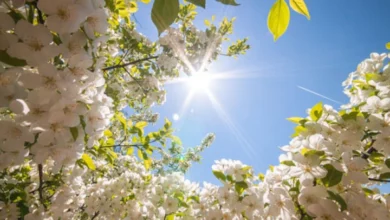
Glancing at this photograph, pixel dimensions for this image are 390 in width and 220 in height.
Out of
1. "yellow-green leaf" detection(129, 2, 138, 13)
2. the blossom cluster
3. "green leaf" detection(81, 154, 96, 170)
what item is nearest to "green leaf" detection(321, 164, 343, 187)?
the blossom cluster

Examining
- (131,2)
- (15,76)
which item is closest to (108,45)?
(131,2)

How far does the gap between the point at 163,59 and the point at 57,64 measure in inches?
117

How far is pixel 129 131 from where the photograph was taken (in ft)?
10.6

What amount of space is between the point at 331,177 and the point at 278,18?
1.46 meters

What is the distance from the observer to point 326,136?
1.91 meters

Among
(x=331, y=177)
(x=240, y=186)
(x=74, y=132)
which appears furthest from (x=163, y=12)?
(x=240, y=186)

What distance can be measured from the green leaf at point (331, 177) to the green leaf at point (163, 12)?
1.68 m

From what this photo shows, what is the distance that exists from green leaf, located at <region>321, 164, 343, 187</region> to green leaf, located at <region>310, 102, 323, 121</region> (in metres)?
0.39

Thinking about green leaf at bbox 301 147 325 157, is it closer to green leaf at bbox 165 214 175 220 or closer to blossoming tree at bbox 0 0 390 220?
blossoming tree at bbox 0 0 390 220

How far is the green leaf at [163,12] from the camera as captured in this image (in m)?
0.60

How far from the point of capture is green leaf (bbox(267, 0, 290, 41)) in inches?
28.7

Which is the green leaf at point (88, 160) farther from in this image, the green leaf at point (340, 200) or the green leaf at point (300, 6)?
the green leaf at point (300, 6)

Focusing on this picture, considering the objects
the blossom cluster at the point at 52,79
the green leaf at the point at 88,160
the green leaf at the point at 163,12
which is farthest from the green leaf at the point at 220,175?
the green leaf at the point at 163,12

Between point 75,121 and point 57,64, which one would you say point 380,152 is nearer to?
point 75,121
